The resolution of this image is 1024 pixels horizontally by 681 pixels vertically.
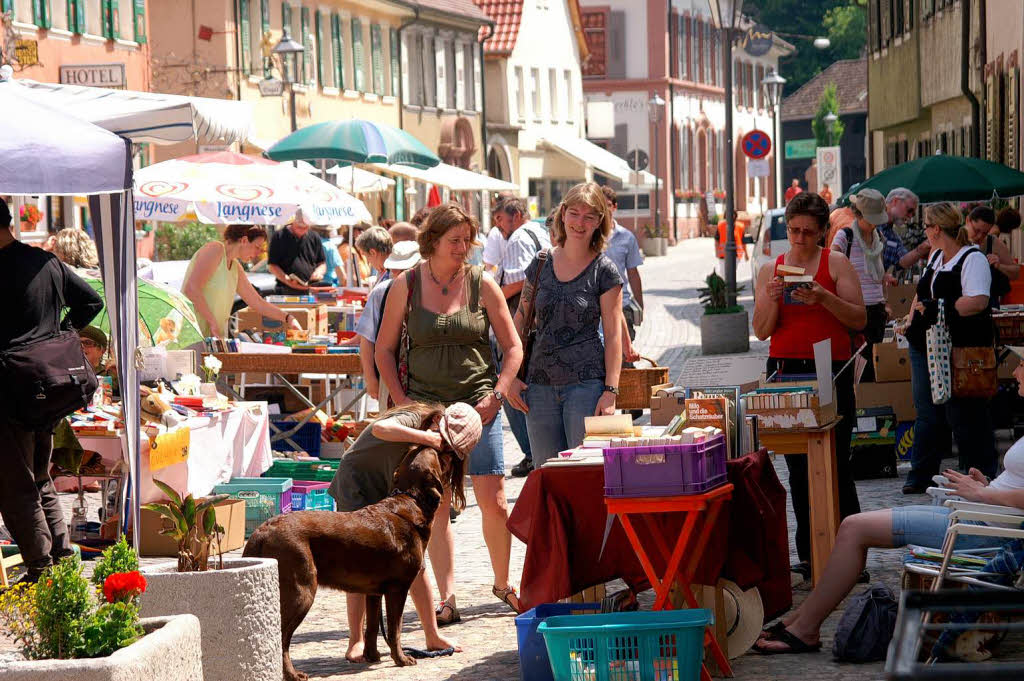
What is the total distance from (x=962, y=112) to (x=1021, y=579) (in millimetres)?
21984

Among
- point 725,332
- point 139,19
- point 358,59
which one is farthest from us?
point 358,59

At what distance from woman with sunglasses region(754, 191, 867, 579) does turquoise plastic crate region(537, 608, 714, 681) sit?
8.60ft

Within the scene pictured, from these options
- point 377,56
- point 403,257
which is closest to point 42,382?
point 403,257

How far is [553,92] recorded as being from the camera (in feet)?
209

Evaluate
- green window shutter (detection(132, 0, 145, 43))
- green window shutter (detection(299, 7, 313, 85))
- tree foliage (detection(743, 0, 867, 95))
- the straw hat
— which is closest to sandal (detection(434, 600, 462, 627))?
the straw hat

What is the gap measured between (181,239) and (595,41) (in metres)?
45.3

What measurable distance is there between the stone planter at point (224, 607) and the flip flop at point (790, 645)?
2070 millimetres

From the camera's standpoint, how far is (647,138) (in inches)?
2827

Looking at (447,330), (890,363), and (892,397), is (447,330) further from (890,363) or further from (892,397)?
(890,363)

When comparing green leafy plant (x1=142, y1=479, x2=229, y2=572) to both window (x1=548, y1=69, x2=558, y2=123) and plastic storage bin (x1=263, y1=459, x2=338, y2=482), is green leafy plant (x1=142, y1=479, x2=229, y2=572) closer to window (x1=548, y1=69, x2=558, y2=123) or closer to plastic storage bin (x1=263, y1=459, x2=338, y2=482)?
plastic storage bin (x1=263, y1=459, x2=338, y2=482)

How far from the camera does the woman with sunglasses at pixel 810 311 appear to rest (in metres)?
8.67

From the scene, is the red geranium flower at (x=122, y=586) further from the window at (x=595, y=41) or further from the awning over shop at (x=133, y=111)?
the window at (x=595, y=41)

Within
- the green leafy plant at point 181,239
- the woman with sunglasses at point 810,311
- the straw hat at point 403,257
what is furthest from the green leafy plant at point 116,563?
the green leafy plant at point 181,239

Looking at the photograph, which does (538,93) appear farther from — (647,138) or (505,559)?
(505,559)
